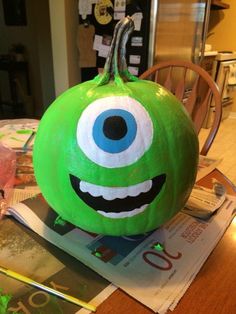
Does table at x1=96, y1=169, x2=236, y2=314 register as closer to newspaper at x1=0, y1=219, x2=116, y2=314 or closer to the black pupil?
newspaper at x1=0, y1=219, x2=116, y2=314

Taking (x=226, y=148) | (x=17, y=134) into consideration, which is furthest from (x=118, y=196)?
(x=226, y=148)

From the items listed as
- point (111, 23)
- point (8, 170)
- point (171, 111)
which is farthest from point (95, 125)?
point (111, 23)

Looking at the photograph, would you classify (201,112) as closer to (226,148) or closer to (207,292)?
(207,292)

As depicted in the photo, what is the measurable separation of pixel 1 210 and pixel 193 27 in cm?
235

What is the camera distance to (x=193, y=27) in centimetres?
229

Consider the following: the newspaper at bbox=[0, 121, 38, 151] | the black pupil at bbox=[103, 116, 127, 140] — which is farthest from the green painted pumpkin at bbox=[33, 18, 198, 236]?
the newspaper at bbox=[0, 121, 38, 151]

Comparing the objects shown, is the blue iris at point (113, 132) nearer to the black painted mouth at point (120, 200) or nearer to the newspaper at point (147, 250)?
the black painted mouth at point (120, 200)

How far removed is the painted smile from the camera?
346 millimetres

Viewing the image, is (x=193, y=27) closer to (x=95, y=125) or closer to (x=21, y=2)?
(x=21, y=2)

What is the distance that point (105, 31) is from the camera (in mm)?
1844

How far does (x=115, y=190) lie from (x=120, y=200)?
0.02 metres

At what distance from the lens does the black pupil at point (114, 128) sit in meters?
0.33

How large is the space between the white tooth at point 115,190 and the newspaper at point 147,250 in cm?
10

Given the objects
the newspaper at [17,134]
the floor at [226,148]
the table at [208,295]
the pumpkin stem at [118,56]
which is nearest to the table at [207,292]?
the table at [208,295]
